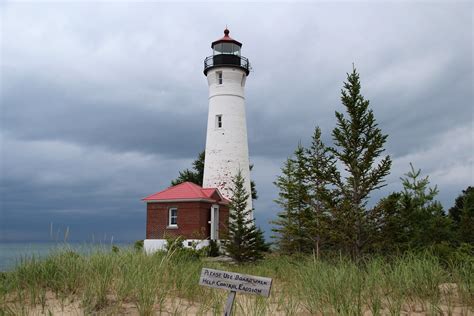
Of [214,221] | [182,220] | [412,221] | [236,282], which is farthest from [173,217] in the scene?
[236,282]

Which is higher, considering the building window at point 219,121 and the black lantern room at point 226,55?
the black lantern room at point 226,55

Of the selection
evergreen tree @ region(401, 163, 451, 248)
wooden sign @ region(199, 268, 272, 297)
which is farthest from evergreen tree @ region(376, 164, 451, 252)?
wooden sign @ region(199, 268, 272, 297)

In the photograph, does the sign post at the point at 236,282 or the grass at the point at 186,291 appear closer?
the sign post at the point at 236,282

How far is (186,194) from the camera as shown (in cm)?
2733

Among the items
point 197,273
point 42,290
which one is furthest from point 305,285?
point 42,290

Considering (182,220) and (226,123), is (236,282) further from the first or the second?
(226,123)

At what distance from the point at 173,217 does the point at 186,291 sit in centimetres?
2010

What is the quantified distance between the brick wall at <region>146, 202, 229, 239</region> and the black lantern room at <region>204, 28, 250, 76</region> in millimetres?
10708

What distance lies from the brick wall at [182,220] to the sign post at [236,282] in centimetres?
2002

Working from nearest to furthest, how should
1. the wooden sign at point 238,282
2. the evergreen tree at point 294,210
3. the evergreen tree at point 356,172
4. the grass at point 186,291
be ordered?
the wooden sign at point 238,282 < the grass at point 186,291 < the evergreen tree at point 356,172 < the evergreen tree at point 294,210

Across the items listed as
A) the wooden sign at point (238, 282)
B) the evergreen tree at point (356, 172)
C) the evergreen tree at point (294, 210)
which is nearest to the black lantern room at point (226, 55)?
the evergreen tree at point (294, 210)

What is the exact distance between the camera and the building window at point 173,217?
27672mm

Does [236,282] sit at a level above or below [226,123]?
below

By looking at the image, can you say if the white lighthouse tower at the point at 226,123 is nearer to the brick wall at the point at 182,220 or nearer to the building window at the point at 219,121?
the building window at the point at 219,121
